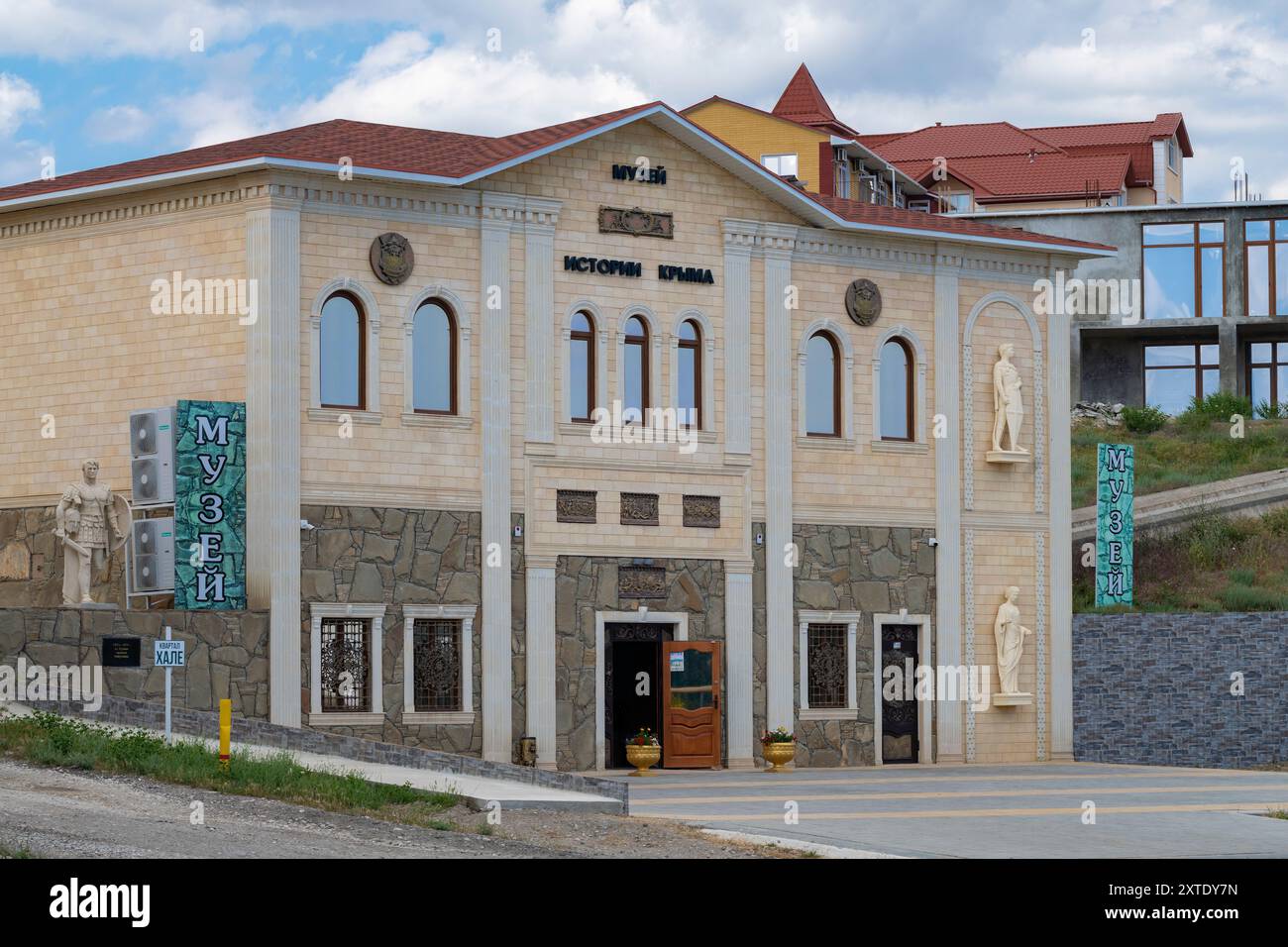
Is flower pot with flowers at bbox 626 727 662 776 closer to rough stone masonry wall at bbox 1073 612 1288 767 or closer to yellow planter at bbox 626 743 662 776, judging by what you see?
yellow planter at bbox 626 743 662 776

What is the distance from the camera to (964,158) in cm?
7488

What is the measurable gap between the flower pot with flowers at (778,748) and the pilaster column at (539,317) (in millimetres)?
5955

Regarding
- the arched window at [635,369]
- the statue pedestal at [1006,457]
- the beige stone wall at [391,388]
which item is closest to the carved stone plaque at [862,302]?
the statue pedestal at [1006,457]

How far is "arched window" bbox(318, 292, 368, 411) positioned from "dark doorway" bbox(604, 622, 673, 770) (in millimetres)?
5626

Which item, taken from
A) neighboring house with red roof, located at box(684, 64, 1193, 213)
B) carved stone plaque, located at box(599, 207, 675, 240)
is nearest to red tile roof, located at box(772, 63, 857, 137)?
neighboring house with red roof, located at box(684, 64, 1193, 213)

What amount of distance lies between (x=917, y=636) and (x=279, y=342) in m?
12.5

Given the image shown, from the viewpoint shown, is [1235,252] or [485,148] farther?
[1235,252]

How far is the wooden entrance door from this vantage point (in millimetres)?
33688

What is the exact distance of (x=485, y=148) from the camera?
→ 111 feet

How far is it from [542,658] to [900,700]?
22.9ft

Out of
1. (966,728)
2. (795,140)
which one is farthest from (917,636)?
(795,140)

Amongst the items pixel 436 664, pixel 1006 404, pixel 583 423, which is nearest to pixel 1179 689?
pixel 1006 404

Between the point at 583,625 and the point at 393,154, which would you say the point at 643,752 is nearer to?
the point at 583,625
